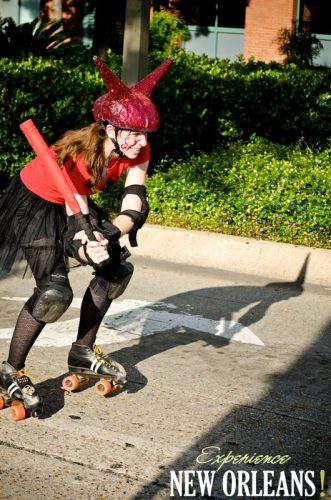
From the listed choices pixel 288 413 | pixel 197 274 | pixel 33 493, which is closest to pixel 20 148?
pixel 197 274

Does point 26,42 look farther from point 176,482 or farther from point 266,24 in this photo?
point 176,482

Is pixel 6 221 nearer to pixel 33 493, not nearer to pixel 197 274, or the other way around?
pixel 33 493

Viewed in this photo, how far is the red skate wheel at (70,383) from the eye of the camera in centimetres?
500

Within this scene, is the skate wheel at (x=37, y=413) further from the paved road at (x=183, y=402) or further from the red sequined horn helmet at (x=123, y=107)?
the red sequined horn helmet at (x=123, y=107)

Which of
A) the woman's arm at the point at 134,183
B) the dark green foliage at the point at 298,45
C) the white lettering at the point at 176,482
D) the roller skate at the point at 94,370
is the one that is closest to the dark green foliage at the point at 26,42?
the dark green foliage at the point at 298,45

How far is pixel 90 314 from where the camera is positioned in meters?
4.95

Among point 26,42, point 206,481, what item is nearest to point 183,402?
point 206,481

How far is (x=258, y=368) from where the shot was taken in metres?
5.68

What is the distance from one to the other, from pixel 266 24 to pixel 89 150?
18.5m

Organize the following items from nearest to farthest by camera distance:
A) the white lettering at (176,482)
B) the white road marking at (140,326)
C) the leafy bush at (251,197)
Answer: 1. the white lettering at (176,482)
2. the white road marking at (140,326)
3. the leafy bush at (251,197)

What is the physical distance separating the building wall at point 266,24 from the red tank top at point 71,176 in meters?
18.0

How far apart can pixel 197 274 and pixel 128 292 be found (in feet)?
2.96

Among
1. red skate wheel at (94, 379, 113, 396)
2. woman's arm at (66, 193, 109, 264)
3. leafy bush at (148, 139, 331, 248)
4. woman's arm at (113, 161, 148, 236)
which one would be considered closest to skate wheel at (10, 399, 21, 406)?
red skate wheel at (94, 379, 113, 396)

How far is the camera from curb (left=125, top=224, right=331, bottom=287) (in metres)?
8.06
